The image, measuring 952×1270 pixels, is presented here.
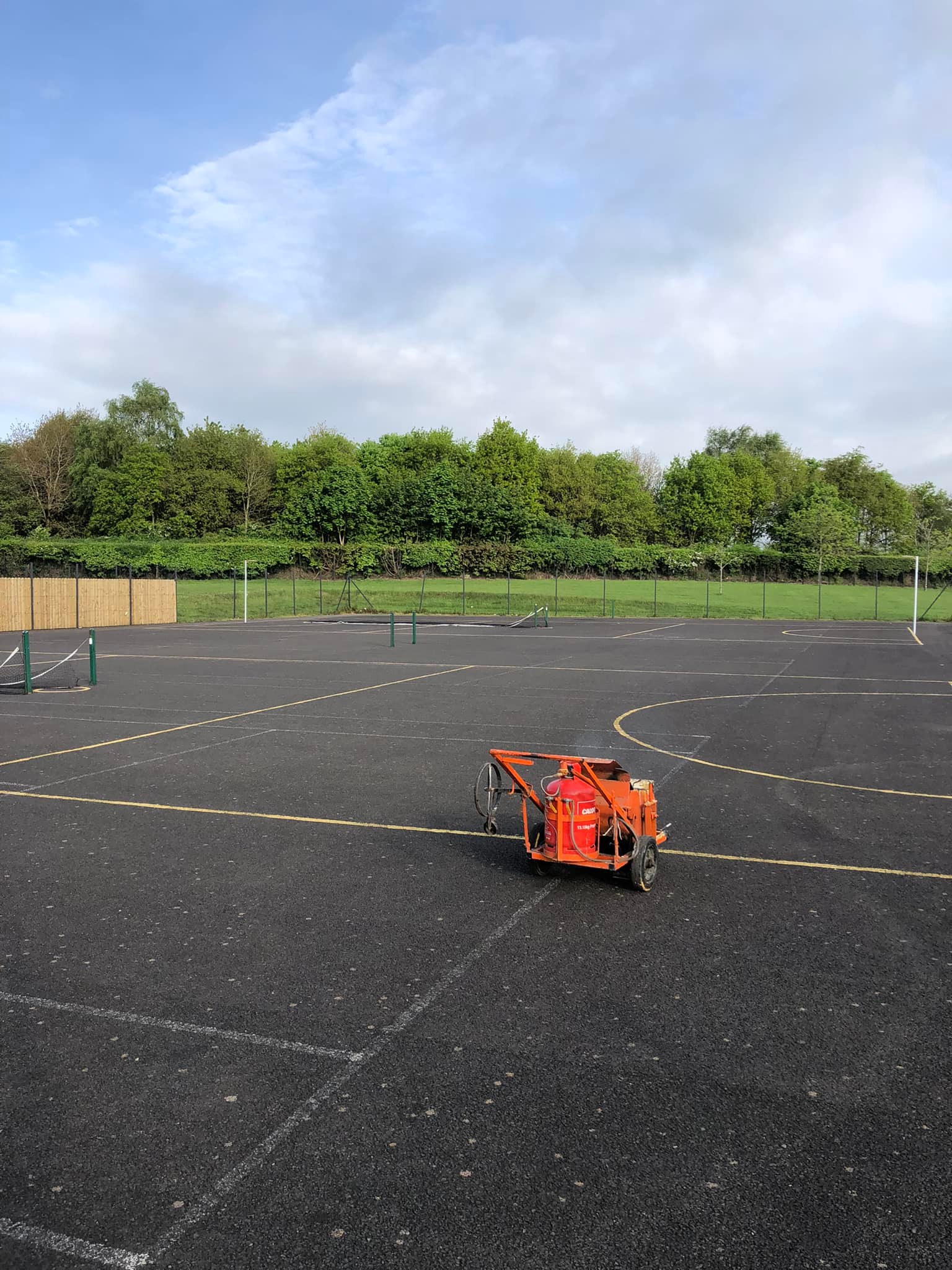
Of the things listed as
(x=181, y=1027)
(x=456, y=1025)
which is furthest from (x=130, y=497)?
(x=456, y=1025)

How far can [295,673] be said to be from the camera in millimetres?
23266

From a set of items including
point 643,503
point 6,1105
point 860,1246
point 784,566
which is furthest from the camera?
point 643,503

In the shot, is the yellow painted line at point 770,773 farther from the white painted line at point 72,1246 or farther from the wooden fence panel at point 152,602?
the wooden fence panel at point 152,602

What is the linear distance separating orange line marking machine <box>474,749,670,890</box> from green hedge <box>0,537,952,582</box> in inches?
2386

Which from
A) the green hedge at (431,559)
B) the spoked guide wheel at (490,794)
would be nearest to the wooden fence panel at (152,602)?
the green hedge at (431,559)

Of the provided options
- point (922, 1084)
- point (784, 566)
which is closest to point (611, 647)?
point (922, 1084)

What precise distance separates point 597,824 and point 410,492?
248 ft

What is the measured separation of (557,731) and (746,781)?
3973 millimetres

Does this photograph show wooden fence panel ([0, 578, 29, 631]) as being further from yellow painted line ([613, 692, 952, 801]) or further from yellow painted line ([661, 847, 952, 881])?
yellow painted line ([661, 847, 952, 881])

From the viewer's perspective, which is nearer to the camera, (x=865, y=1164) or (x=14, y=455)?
(x=865, y=1164)

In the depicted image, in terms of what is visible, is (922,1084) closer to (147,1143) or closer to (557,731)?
(147,1143)

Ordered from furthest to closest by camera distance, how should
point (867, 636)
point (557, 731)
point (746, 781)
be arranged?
point (867, 636), point (557, 731), point (746, 781)

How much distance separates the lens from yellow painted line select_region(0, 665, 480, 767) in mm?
12695

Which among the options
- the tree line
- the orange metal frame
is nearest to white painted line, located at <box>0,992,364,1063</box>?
the orange metal frame
